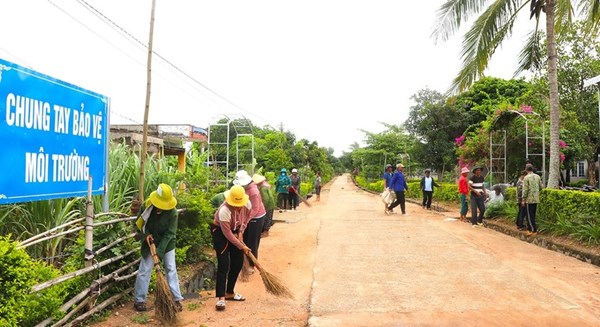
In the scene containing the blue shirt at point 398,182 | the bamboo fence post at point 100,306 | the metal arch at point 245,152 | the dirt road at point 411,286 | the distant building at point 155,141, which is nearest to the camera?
the bamboo fence post at point 100,306

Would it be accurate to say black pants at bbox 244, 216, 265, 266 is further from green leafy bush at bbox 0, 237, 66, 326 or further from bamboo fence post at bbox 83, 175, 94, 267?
green leafy bush at bbox 0, 237, 66, 326

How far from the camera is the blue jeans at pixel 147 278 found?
17.0 ft

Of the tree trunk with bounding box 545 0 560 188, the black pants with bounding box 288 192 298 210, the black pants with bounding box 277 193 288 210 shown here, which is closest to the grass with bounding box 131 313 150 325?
the tree trunk with bounding box 545 0 560 188

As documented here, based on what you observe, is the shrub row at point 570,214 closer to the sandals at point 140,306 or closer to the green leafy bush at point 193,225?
the green leafy bush at point 193,225

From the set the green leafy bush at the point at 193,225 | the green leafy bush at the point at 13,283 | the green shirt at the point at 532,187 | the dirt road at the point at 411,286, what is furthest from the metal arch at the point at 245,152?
the green leafy bush at the point at 13,283

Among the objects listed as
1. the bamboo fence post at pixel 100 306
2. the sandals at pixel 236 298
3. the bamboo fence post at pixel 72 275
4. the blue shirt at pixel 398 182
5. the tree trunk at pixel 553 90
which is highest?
the tree trunk at pixel 553 90

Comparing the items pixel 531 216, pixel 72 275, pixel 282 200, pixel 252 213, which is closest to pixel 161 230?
pixel 72 275

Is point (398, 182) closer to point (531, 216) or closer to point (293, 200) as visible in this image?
point (293, 200)

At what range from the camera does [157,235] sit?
526cm

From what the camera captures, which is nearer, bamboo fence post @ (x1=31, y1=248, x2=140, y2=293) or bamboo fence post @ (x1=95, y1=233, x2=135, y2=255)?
bamboo fence post @ (x1=31, y1=248, x2=140, y2=293)

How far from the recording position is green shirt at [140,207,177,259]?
5192 mm

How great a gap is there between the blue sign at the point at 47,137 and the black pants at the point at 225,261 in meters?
1.34

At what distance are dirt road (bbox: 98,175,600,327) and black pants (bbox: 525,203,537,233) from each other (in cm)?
42

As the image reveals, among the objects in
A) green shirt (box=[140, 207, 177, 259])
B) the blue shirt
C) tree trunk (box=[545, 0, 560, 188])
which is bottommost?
green shirt (box=[140, 207, 177, 259])
